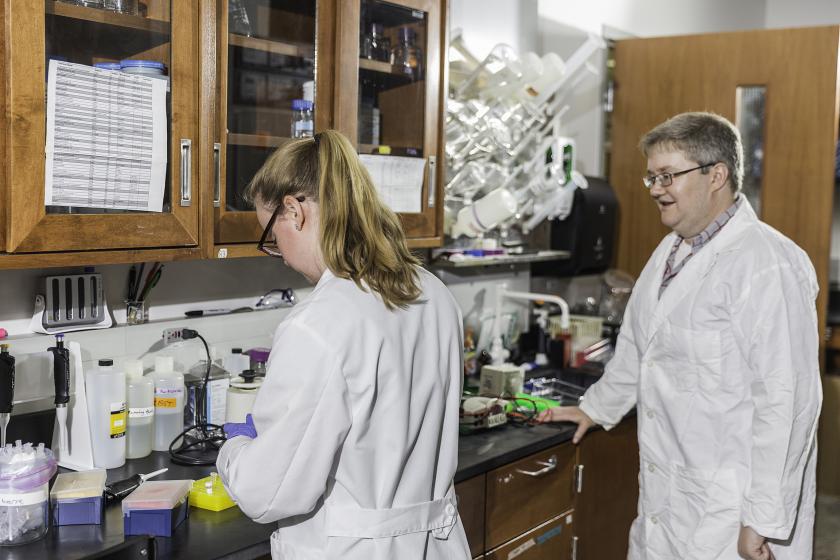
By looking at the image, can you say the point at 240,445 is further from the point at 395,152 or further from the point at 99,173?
the point at 395,152

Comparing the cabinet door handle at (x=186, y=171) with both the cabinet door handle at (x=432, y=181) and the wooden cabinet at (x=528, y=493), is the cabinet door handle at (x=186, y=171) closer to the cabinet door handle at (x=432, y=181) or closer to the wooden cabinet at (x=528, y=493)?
the cabinet door handle at (x=432, y=181)

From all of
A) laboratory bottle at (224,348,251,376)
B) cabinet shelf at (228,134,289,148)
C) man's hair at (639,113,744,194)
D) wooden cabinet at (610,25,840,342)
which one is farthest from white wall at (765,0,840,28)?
laboratory bottle at (224,348,251,376)

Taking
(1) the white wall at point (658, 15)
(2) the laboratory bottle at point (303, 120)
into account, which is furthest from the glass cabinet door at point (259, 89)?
(1) the white wall at point (658, 15)

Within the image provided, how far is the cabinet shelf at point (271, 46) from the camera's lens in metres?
1.89

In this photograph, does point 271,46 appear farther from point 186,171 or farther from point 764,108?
point 764,108

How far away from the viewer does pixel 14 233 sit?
4.88 ft

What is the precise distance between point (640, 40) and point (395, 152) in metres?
1.73

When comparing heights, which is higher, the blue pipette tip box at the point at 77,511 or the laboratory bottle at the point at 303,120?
the laboratory bottle at the point at 303,120

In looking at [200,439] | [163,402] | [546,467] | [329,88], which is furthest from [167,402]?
[546,467]

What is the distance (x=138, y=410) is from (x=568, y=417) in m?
1.18

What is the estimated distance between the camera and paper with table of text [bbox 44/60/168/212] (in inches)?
60.6

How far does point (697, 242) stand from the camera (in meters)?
2.12

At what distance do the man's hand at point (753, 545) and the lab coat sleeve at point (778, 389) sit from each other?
0.02 metres

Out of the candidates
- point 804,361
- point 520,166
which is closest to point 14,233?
point 804,361
